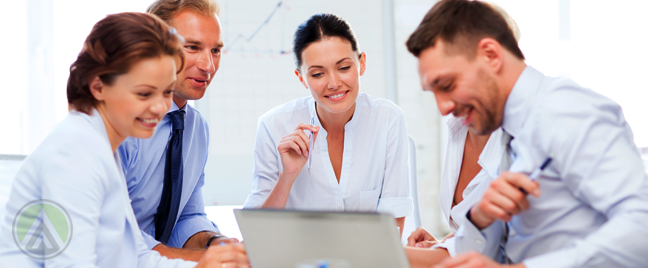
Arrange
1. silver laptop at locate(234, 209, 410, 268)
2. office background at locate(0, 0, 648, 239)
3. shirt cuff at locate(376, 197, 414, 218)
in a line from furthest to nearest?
office background at locate(0, 0, 648, 239)
shirt cuff at locate(376, 197, 414, 218)
silver laptop at locate(234, 209, 410, 268)

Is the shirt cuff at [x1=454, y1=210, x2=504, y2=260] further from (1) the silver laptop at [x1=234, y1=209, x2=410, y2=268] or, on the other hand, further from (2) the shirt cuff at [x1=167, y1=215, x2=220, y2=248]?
(2) the shirt cuff at [x1=167, y1=215, x2=220, y2=248]

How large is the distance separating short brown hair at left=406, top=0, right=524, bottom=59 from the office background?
2174 mm

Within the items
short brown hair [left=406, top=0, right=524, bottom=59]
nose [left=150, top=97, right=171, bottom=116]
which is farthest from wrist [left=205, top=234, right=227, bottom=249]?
short brown hair [left=406, top=0, right=524, bottom=59]

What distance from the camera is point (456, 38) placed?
3.53 ft

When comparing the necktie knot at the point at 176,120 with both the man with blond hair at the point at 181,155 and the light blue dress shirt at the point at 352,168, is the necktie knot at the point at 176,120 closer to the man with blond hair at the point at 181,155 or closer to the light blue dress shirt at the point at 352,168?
the man with blond hair at the point at 181,155

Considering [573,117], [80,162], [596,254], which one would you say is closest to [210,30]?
[80,162]

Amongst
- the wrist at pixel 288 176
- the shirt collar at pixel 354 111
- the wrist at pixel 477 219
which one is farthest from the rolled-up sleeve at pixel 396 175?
the wrist at pixel 477 219

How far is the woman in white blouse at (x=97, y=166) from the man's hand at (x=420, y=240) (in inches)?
27.5

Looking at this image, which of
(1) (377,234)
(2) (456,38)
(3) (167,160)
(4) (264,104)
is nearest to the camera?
(1) (377,234)

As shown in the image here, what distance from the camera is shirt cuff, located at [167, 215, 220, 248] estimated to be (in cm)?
177

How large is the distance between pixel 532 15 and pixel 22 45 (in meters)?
3.23

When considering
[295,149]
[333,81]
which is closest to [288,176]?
[295,149]

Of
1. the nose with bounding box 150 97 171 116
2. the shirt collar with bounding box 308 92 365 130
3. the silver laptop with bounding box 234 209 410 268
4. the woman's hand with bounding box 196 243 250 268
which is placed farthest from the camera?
the shirt collar with bounding box 308 92 365 130

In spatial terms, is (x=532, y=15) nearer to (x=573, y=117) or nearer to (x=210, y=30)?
(x=210, y=30)
